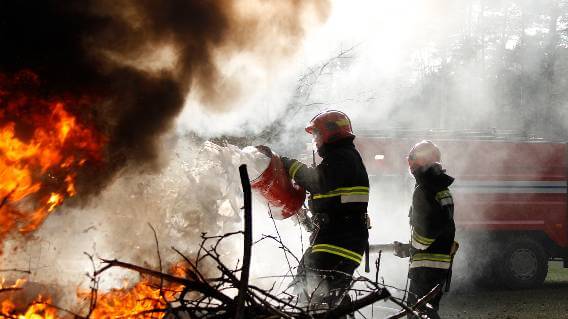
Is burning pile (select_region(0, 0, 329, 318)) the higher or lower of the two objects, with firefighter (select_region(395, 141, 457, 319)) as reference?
higher

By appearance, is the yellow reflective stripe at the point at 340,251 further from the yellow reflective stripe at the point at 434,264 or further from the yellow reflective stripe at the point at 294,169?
the yellow reflective stripe at the point at 434,264

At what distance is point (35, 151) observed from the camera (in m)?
3.42

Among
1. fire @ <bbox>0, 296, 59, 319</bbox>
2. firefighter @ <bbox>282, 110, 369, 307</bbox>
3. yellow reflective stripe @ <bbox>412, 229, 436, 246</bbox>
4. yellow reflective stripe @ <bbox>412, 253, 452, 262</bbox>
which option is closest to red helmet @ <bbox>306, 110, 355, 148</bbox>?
firefighter @ <bbox>282, 110, 369, 307</bbox>

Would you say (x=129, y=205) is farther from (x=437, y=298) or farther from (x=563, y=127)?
(x=563, y=127)

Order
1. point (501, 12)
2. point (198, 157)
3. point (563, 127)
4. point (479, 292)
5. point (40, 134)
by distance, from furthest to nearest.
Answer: point (563, 127), point (501, 12), point (479, 292), point (198, 157), point (40, 134)

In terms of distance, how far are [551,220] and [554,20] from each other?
11.4m

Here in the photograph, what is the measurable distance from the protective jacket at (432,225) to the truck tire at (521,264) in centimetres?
495

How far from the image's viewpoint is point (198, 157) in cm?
538

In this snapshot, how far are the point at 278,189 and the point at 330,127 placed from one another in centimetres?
69

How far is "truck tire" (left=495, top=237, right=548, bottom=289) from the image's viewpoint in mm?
9250

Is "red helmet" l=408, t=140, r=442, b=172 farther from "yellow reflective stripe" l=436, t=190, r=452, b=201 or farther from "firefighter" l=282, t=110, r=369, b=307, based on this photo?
"firefighter" l=282, t=110, r=369, b=307

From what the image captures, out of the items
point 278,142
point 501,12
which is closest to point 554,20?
point 501,12

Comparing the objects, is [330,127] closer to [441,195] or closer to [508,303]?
[441,195]

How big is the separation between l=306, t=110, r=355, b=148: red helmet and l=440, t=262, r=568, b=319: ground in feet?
13.4
